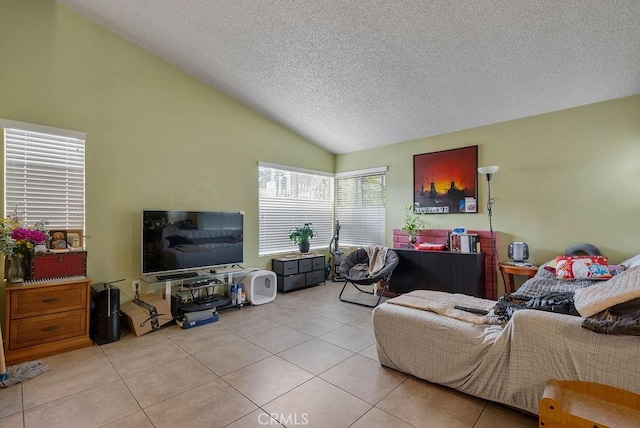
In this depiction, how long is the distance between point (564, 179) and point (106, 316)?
535 centimetres

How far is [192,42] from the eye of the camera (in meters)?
3.39

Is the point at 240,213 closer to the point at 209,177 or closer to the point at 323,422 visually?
the point at 209,177

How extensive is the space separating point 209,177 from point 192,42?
1.67 m

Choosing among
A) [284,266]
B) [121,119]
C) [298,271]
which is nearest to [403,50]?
[121,119]

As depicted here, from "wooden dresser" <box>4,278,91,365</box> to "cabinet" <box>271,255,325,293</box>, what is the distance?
2482mm

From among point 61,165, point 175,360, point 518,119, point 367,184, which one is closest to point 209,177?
point 61,165

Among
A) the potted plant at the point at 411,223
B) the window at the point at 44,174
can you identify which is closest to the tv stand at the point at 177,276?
the window at the point at 44,174

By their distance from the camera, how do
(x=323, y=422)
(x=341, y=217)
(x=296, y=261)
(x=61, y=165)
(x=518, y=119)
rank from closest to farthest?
(x=323, y=422) → (x=61, y=165) → (x=518, y=119) → (x=296, y=261) → (x=341, y=217)

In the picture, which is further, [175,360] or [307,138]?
[307,138]

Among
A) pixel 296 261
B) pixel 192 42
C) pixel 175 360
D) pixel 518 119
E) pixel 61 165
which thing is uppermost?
pixel 192 42

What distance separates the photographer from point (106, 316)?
2.91 m

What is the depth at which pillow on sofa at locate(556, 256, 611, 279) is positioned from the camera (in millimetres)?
2930

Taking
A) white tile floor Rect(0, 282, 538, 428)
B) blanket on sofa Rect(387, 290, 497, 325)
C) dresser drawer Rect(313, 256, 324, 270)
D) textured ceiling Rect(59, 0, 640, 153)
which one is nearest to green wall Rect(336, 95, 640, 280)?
textured ceiling Rect(59, 0, 640, 153)

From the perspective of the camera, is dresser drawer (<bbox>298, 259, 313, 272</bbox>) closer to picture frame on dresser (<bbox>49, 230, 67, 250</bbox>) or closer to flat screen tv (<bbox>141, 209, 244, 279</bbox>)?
flat screen tv (<bbox>141, 209, 244, 279</bbox>)
